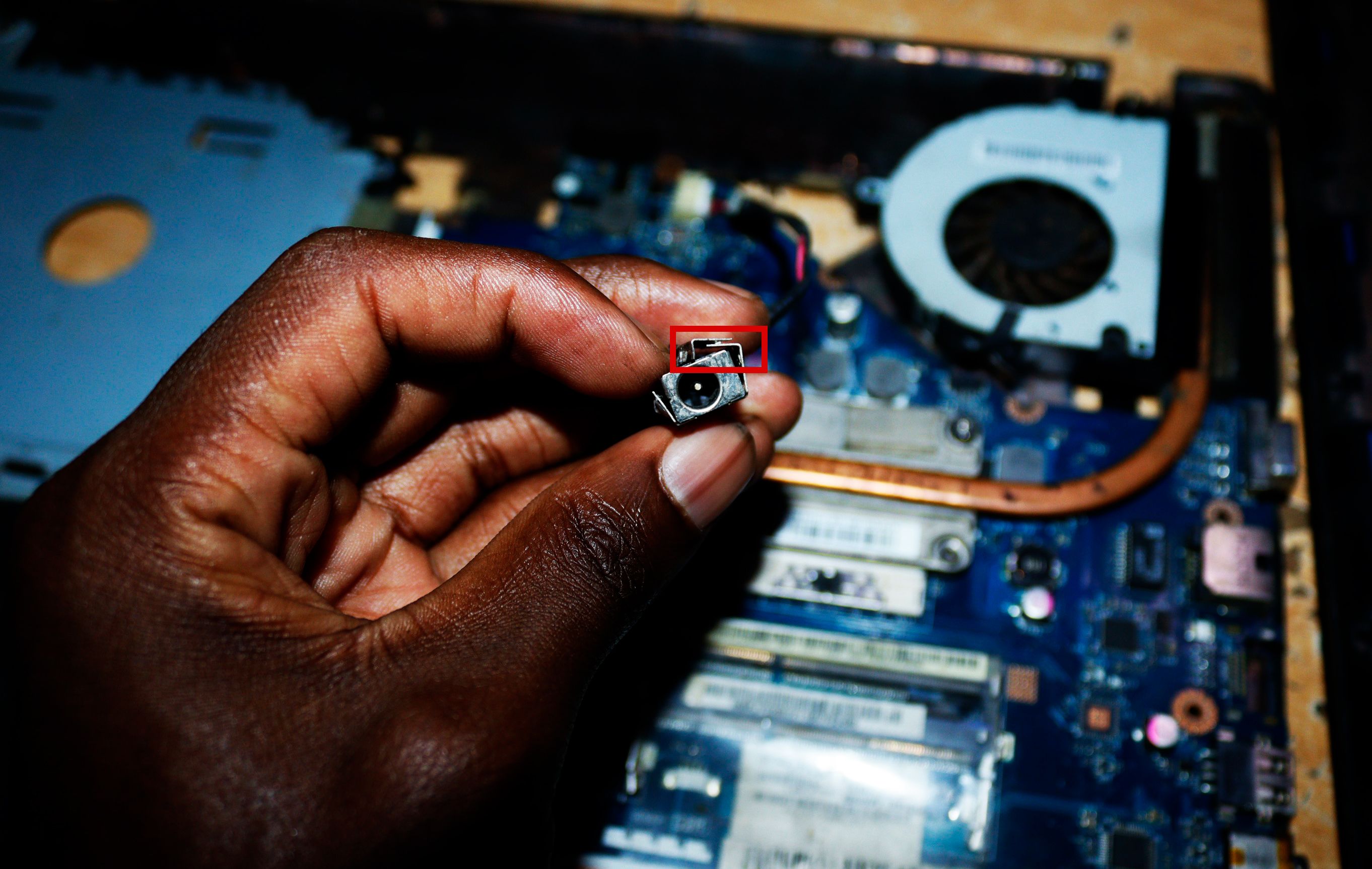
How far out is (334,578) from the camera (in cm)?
253

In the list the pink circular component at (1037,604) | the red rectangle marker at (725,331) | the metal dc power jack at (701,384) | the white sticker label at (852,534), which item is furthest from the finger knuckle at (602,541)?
the pink circular component at (1037,604)

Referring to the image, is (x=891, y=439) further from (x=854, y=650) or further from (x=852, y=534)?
(x=854, y=650)

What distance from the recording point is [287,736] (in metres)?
1.90

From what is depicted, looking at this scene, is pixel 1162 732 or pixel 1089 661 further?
pixel 1089 661

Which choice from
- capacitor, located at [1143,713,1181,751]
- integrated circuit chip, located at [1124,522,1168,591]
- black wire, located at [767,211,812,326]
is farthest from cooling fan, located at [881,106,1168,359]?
capacitor, located at [1143,713,1181,751]

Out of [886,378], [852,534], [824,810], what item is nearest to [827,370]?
[886,378]

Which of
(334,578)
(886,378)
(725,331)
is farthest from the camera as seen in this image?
(886,378)

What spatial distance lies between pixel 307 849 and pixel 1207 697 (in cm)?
282

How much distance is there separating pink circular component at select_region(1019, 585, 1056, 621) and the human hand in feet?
3.90

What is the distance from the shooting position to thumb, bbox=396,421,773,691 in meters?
2.06

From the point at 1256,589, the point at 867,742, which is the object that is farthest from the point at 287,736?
the point at 1256,589

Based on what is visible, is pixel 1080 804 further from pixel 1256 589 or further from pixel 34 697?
pixel 34 697

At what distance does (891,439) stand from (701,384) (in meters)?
1.18

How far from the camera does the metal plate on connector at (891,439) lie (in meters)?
3.27
